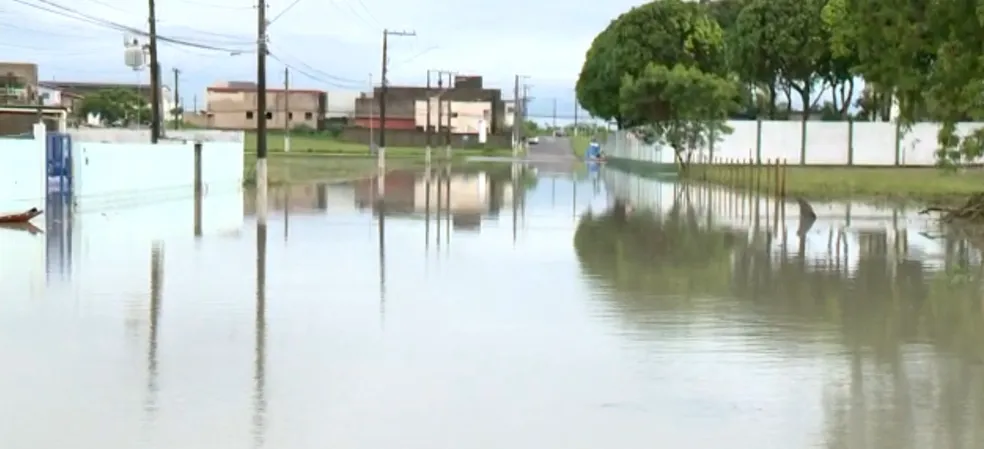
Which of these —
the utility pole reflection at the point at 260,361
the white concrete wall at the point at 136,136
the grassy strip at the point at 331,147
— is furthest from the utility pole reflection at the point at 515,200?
the grassy strip at the point at 331,147

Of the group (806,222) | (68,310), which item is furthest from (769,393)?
(806,222)

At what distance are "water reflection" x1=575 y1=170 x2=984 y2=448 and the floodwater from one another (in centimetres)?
5

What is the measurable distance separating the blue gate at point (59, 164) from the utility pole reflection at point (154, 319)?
9.34 m

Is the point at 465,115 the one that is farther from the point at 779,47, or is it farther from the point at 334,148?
the point at 779,47

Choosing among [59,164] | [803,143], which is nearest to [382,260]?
[59,164]

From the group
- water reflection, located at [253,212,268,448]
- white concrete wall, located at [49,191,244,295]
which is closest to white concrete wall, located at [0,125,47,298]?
white concrete wall, located at [49,191,244,295]

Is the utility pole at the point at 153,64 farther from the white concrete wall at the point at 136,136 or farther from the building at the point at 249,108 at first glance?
the building at the point at 249,108

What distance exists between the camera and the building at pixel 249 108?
466 feet

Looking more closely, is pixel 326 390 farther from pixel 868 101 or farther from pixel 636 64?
pixel 868 101

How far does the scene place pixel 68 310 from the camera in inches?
565

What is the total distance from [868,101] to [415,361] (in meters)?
84.1

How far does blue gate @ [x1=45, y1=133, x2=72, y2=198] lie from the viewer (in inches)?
1227

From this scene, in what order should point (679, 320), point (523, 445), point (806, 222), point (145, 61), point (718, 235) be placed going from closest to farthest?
1. point (523, 445)
2. point (679, 320)
3. point (718, 235)
4. point (806, 222)
5. point (145, 61)

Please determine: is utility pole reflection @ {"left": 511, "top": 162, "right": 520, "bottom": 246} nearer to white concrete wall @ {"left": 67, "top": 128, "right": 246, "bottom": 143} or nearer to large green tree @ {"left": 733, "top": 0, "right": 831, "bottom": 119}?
white concrete wall @ {"left": 67, "top": 128, "right": 246, "bottom": 143}
